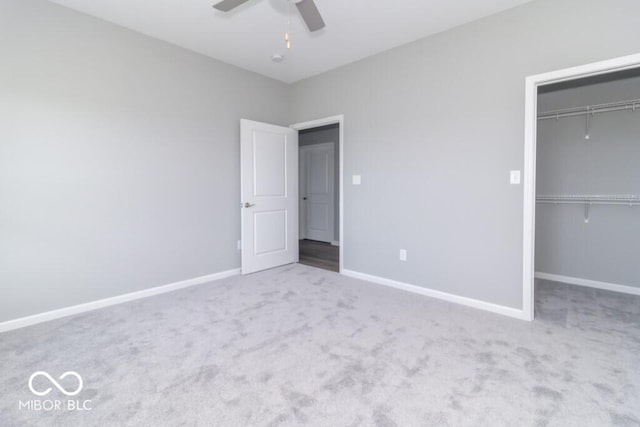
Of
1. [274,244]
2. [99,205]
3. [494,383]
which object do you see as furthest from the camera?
[274,244]

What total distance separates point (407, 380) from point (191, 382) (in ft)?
4.15

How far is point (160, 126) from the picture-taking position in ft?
10.9

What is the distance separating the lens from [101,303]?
9.73ft

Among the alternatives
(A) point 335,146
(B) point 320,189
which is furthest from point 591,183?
(B) point 320,189

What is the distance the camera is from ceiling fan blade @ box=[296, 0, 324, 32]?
201cm

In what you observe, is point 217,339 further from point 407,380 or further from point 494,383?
point 494,383

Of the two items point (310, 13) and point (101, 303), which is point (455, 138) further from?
point (101, 303)

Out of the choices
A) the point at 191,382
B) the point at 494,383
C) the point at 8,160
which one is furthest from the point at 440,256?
the point at 8,160

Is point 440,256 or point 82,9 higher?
point 82,9

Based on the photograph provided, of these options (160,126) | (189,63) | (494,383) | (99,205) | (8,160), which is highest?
(189,63)

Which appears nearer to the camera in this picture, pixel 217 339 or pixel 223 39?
pixel 217 339

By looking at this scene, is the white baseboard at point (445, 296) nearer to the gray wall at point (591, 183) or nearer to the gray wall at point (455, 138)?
the gray wall at point (455, 138)

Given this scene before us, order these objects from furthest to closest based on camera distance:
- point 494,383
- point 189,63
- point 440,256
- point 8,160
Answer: point 189,63, point 440,256, point 8,160, point 494,383

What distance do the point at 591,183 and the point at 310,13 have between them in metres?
3.61
